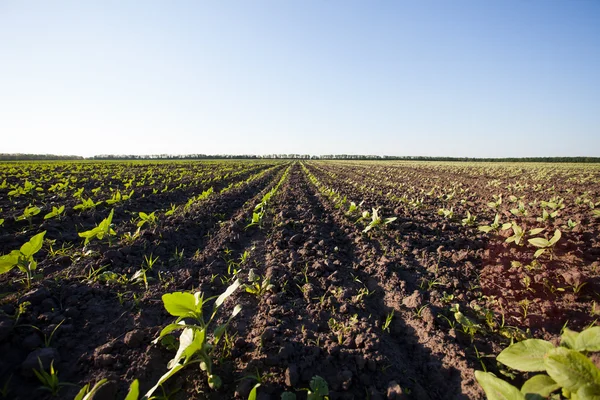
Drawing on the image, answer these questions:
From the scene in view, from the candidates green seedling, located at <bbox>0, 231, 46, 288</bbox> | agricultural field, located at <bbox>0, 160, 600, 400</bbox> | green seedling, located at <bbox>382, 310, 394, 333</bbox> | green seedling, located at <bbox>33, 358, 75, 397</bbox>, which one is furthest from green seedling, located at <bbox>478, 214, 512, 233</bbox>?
green seedling, located at <bbox>0, 231, 46, 288</bbox>

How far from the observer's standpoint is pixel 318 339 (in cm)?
207

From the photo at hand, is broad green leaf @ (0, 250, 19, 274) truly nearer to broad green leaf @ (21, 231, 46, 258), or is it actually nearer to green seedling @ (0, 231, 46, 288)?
green seedling @ (0, 231, 46, 288)

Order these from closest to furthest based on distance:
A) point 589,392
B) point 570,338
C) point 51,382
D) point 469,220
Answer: point 589,392, point 570,338, point 51,382, point 469,220

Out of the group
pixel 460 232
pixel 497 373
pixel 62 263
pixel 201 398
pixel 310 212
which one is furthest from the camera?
pixel 310 212

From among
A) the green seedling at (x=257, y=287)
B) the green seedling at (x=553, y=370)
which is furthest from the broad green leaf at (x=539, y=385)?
the green seedling at (x=257, y=287)

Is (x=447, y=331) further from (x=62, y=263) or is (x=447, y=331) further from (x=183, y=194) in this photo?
(x=183, y=194)

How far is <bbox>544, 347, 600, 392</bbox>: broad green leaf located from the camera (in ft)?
3.51

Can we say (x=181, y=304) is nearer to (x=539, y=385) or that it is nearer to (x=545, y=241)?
(x=539, y=385)

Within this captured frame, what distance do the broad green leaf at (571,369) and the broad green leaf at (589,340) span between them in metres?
0.17

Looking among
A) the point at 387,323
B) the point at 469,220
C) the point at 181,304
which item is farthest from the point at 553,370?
the point at 469,220

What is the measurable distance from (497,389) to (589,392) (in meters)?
0.30

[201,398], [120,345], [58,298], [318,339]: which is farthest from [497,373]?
[58,298]

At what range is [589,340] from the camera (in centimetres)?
122

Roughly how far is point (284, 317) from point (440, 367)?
1.24 meters
